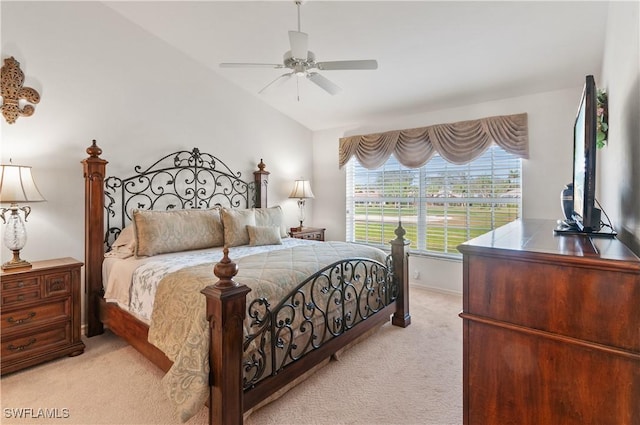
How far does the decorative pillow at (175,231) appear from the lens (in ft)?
9.02

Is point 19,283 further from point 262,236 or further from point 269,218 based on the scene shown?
point 269,218

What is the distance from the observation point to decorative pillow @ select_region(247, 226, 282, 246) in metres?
3.30

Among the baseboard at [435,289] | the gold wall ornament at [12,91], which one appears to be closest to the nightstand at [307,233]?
the baseboard at [435,289]

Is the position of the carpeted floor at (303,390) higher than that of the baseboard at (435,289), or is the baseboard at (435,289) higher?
the baseboard at (435,289)

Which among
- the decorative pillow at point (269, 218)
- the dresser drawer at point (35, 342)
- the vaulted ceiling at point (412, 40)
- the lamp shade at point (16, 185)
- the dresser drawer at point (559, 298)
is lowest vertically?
the dresser drawer at point (35, 342)

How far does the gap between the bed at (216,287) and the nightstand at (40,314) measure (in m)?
0.26

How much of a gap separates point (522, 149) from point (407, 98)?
1423mm

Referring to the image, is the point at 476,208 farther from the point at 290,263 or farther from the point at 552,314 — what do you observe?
the point at 552,314

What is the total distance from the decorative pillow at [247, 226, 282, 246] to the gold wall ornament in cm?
213

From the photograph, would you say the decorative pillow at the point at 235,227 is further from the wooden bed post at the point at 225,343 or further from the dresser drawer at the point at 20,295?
the wooden bed post at the point at 225,343

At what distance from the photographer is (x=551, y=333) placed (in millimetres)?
1043

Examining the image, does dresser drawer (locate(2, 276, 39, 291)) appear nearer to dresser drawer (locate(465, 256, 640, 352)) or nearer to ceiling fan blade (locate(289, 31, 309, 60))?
ceiling fan blade (locate(289, 31, 309, 60))

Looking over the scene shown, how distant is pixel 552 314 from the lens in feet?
3.42

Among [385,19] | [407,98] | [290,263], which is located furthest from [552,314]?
[407,98]
